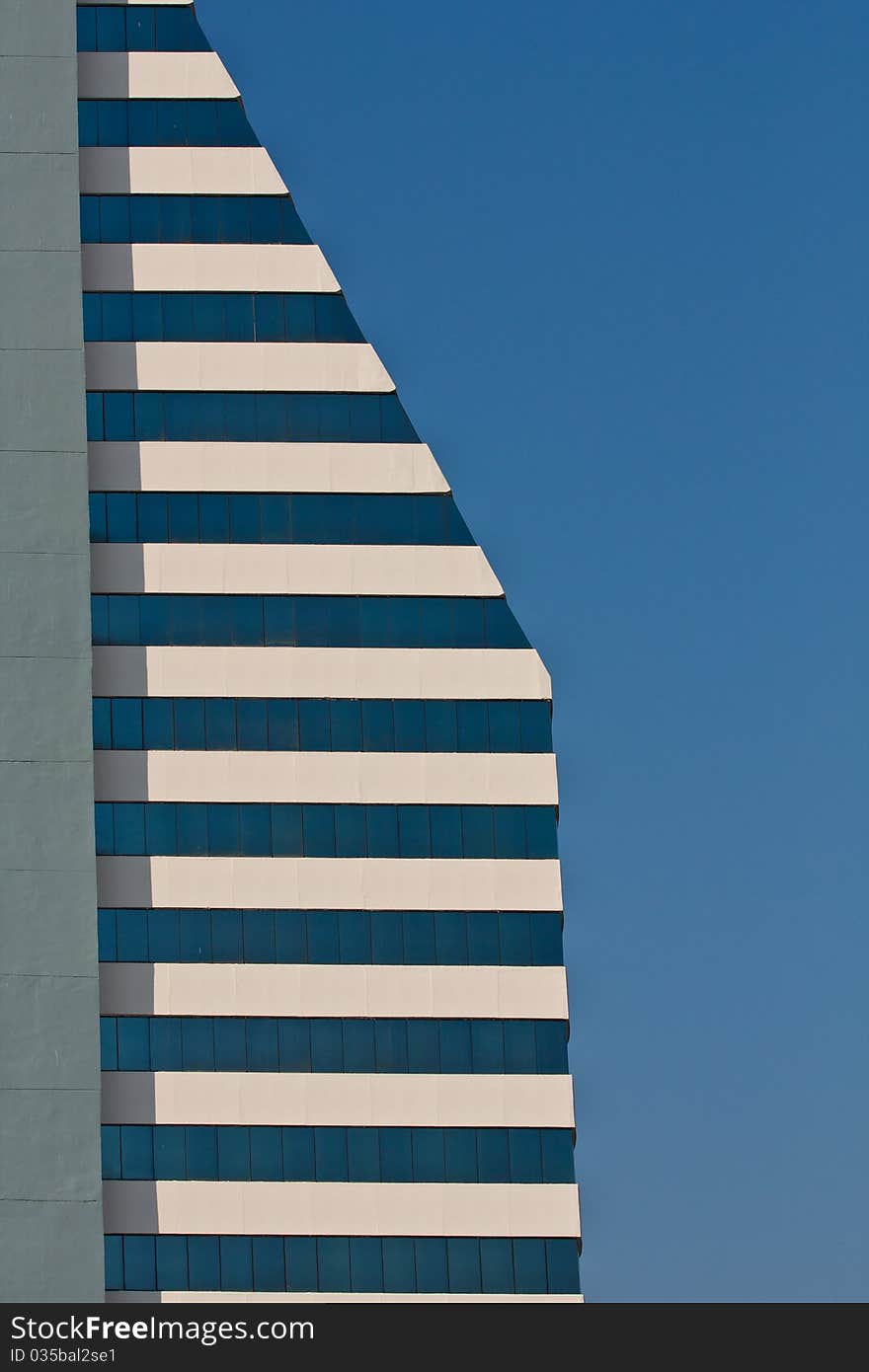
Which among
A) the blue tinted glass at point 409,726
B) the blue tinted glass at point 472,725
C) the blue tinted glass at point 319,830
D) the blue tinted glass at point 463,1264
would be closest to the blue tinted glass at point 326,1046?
the blue tinted glass at point 319,830

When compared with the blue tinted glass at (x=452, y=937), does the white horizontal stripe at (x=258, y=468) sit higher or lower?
higher

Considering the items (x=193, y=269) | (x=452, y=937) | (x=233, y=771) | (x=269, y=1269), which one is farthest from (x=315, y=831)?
(x=193, y=269)

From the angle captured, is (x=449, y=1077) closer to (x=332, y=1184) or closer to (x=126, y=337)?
(x=332, y=1184)

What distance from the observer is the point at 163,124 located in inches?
3578

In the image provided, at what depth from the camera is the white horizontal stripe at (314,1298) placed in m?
79.4

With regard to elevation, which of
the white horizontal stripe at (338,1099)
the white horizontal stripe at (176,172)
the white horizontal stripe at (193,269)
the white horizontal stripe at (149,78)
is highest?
the white horizontal stripe at (149,78)

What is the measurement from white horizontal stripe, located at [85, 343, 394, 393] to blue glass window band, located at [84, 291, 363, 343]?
352 mm

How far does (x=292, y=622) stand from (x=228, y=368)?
10.2 metres

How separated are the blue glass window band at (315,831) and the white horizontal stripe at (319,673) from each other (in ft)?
13.8

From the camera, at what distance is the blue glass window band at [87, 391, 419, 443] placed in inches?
3472

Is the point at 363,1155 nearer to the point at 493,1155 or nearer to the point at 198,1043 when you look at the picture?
the point at 493,1155

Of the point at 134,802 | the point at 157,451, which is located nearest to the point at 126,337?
the point at 157,451

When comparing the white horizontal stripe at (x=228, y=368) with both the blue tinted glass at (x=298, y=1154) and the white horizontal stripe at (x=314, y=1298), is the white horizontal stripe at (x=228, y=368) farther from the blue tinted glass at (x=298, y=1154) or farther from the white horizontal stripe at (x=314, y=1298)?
the white horizontal stripe at (x=314, y=1298)

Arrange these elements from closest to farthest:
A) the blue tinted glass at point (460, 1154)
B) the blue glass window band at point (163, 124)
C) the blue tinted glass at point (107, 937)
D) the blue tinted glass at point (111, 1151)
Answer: the blue tinted glass at point (111, 1151)
the blue tinted glass at point (460, 1154)
the blue tinted glass at point (107, 937)
the blue glass window band at point (163, 124)
